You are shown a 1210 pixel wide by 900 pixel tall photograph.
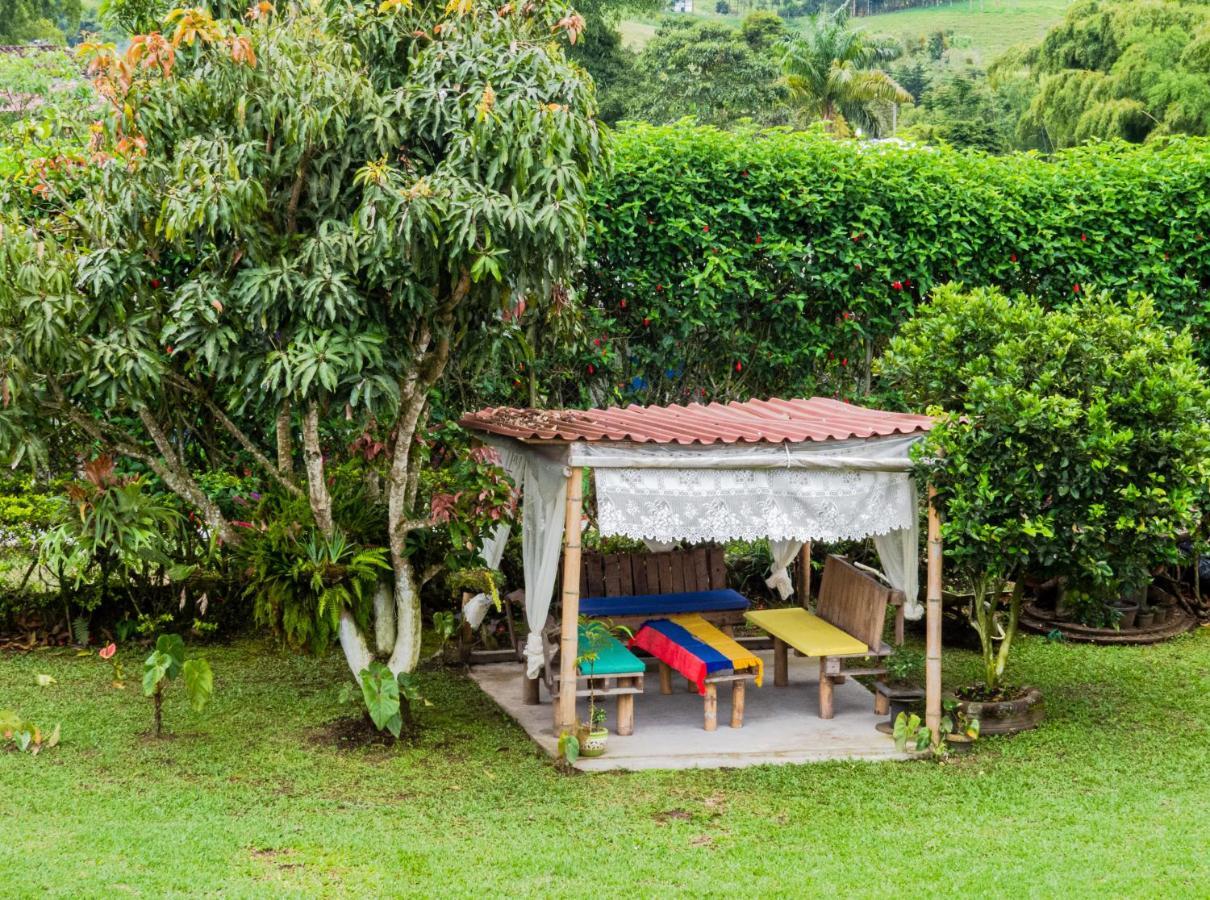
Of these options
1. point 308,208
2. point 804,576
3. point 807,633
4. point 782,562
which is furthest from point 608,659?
point 308,208

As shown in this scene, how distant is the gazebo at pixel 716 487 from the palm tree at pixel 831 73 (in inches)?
1271

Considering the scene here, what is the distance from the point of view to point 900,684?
8367mm

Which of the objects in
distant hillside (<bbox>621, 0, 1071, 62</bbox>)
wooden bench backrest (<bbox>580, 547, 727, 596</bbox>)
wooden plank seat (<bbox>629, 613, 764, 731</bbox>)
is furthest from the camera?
distant hillside (<bbox>621, 0, 1071, 62</bbox>)

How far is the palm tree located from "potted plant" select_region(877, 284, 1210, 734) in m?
32.2

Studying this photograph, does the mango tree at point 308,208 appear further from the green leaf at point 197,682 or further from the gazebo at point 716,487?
the green leaf at point 197,682

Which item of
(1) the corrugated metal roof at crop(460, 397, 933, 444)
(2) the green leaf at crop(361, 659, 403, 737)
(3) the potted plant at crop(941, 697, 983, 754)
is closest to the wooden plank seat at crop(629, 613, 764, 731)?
(3) the potted plant at crop(941, 697, 983, 754)

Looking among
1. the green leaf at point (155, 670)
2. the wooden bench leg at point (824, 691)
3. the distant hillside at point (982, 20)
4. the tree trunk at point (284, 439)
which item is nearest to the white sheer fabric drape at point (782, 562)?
the wooden bench leg at point (824, 691)

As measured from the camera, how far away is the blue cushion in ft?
30.7

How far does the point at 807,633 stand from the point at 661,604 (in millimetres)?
1208

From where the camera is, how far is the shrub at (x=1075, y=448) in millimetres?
7117

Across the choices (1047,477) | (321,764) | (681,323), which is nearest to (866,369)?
(681,323)

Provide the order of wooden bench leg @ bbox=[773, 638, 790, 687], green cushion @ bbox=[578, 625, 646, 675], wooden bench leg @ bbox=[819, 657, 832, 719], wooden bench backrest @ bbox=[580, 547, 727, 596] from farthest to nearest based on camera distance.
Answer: wooden bench backrest @ bbox=[580, 547, 727, 596]
wooden bench leg @ bbox=[773, 638, 790, 687]
wooden bench leg @ bbox=[819, 657, 832, 719]
green cushion @ bbox=[578, 625, 646, 675]

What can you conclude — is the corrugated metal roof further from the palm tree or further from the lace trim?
the palm tree

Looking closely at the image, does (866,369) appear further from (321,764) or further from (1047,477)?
(321,764)
